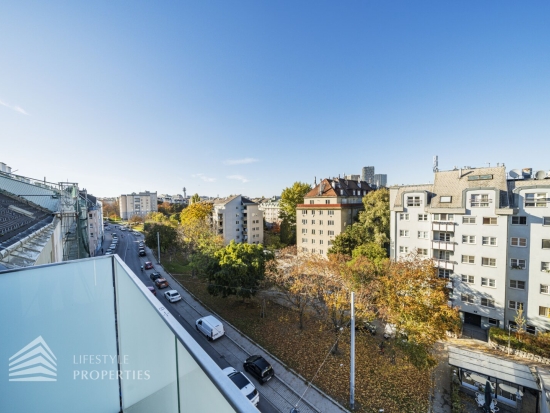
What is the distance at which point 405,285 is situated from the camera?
10.7 metres

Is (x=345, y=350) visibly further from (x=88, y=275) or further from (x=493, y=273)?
(x=88, y=275)

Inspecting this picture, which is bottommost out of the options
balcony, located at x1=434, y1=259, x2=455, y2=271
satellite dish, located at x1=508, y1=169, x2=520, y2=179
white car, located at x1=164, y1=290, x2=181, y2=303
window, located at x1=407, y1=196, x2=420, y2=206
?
white car, located at x1=164, y1=290, x2=181, y2=303

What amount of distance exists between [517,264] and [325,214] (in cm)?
1469

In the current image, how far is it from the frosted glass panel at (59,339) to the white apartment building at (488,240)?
57.7 feet

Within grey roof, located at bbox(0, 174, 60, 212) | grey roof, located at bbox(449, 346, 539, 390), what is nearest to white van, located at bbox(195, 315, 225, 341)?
grey roof, located at bbox(0, 174, 60, 212)

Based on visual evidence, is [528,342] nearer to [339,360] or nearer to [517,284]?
[517,284]

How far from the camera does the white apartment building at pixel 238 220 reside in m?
30.9

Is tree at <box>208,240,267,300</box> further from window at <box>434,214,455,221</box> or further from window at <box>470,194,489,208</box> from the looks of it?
window at <box>470,194,489,208</box>

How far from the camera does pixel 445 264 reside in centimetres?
1534

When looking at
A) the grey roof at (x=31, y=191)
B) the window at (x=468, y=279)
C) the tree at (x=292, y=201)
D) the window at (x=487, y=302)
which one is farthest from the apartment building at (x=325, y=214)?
the grey roof at (x=31, y=191)

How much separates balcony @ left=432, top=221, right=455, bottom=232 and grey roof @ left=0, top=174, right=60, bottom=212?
64.7ft

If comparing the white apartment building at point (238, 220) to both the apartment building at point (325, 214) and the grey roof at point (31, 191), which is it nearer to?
the apartment building at point (325, 214)

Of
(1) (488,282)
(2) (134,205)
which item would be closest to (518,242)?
(1) (488,282)

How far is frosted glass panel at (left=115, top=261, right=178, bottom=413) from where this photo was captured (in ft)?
5.12
